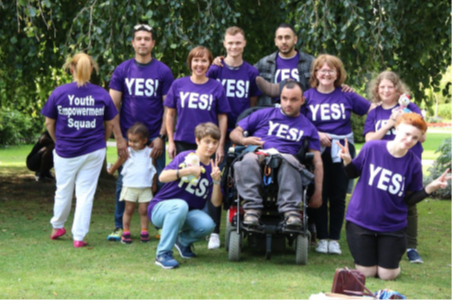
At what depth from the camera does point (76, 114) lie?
223 inches

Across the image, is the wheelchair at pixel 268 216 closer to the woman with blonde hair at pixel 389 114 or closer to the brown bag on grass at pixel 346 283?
the woman with blonde hair at pixel 389 114

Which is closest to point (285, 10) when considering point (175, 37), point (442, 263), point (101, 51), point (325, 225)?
point (175, 37)

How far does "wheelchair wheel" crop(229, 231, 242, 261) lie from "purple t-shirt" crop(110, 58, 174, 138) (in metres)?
1.45

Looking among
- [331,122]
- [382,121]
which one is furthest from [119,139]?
[382,121]

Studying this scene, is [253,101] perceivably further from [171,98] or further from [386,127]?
[386,127]

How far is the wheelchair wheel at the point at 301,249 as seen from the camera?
16.7 feet

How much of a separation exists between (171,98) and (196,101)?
0.23m

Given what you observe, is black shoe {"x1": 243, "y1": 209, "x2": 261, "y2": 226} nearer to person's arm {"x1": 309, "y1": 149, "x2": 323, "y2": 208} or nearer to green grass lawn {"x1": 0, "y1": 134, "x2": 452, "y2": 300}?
green grass lawn {"x1": 0, "y1": 134, "x2": 452, "y2": 300}

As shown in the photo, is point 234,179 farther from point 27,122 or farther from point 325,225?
point 27,122

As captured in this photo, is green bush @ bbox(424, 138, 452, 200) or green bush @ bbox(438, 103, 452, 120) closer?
green bush @ bbox(424, 138, 452, 200)

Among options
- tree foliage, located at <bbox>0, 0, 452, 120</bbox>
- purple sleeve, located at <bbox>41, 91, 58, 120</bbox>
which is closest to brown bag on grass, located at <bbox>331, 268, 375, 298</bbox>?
purple sleeve, located at <bbox>41, 91, 58, 120</bbox>

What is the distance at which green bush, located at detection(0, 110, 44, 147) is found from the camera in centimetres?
1991

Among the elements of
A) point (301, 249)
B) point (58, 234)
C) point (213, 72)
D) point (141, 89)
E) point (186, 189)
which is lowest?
point (58, 234)

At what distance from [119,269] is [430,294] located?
2.22 meters
